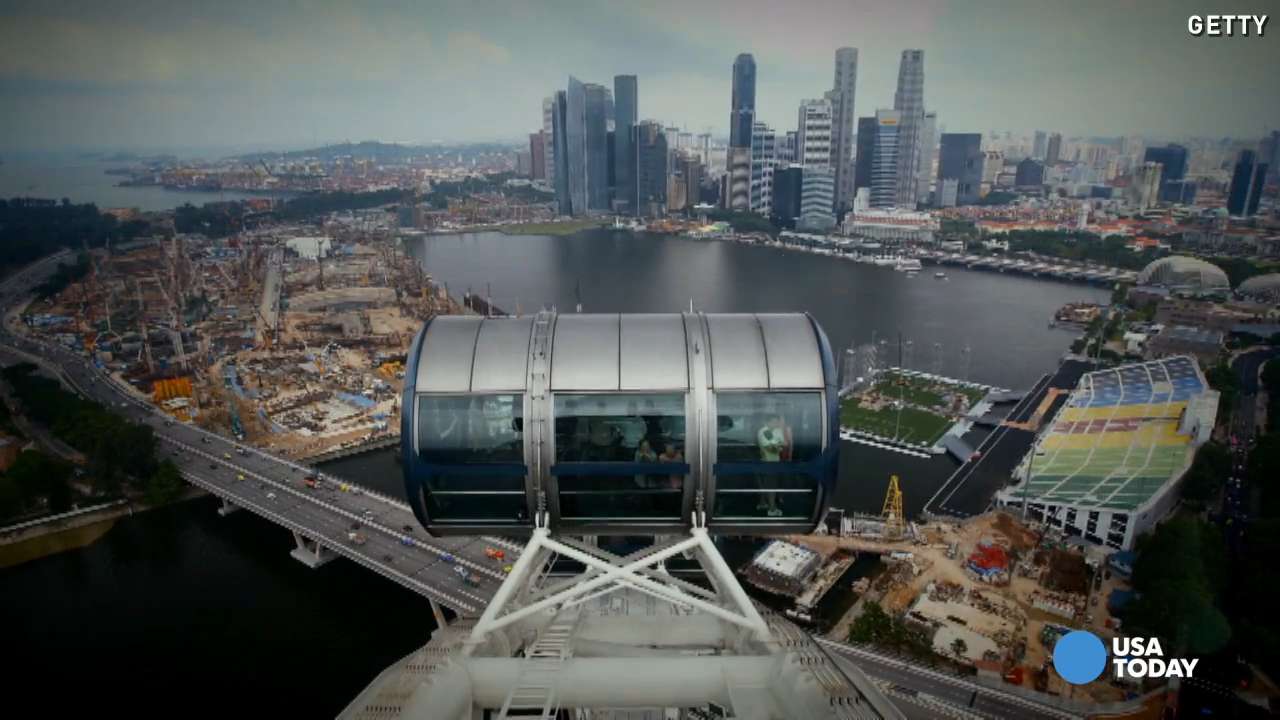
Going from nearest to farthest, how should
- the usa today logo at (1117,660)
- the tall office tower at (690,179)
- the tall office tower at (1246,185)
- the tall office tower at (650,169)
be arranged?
the usa today logo at (1117,660), the tall office tower at (1246,185), the tall office tower at (690,179), the tall office tower at (650,169)

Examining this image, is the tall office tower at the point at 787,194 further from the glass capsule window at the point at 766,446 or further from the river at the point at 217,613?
the glass capsule window at the point at 766,446

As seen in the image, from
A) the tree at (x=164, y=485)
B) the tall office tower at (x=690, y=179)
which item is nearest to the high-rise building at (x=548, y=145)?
the tall office tower at (x=690, y=179)

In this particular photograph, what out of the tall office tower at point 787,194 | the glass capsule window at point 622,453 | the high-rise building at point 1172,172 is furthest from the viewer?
the tall office tower at point 787,194

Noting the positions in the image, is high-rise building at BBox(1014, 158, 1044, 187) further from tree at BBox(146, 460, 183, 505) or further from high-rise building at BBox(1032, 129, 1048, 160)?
tree at BBox(146, 460, 183, 505)

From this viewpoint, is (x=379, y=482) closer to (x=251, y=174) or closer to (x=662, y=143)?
(x=662, y=143)

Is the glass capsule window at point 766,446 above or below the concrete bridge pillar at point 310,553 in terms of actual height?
above
